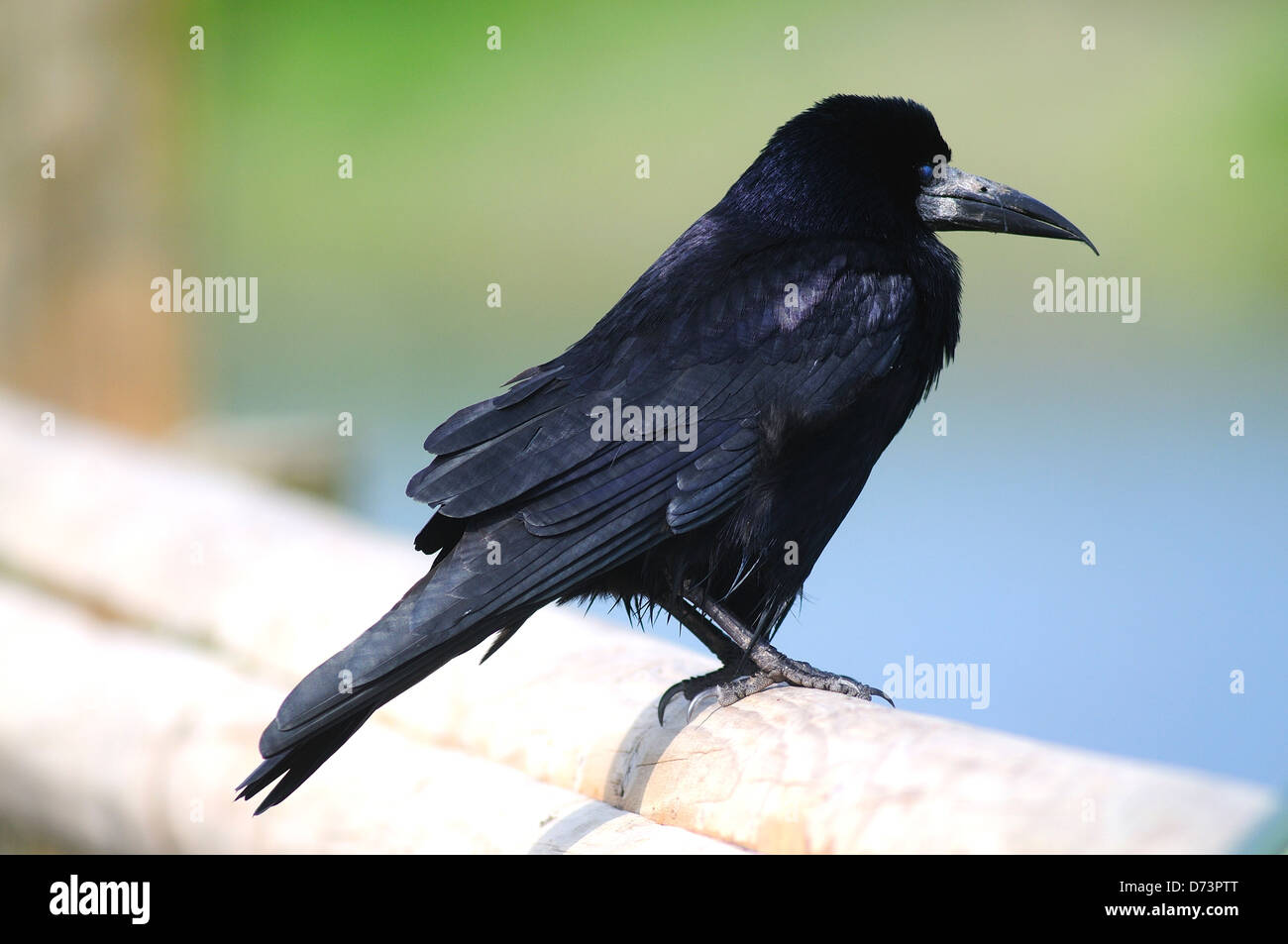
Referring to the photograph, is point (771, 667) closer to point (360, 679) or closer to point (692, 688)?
point (692, 688)

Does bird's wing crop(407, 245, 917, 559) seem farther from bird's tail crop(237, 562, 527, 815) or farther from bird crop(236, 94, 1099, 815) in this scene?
bird's tail crop(237, 562, 527, 815)

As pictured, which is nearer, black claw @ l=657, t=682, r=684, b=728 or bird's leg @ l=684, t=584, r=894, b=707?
black claw @ l=657, t=682, r=684, b=728

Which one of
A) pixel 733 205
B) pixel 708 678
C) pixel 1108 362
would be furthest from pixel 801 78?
pixel 708 678

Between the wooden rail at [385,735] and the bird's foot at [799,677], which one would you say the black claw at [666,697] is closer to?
the wooden rail at [385,735]

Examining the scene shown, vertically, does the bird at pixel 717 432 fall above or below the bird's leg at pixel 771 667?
above

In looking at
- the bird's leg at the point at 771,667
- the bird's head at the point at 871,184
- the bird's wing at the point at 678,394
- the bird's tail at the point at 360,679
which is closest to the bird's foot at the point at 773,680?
the bird's leg at the point at 771,667

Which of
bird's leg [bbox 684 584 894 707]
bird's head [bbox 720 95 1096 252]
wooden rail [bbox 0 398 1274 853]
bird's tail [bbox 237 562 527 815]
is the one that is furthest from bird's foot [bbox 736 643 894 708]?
bird's head [bbox 720 95 1096 252]

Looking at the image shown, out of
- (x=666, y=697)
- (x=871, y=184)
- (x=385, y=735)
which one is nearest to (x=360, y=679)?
(x=666, y=697)
